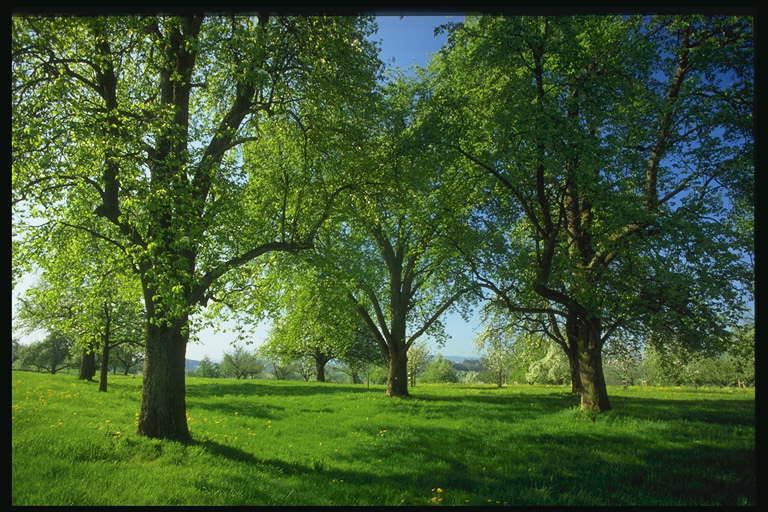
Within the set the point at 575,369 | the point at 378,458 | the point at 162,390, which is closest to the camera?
the point at 378,458

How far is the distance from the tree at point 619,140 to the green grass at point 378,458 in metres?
3.33

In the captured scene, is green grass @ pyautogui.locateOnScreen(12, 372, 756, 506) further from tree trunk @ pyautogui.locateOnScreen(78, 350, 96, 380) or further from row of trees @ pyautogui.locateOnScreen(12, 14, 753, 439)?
tree trunk @ pyautogui.locateOnScreen(78, 350, 96, 380)

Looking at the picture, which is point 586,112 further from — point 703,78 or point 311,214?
point 311,214

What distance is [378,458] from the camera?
29.2ft

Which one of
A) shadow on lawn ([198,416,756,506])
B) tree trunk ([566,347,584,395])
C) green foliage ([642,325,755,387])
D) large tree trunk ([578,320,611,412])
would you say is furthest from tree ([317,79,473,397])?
green foliage ([642,325,755,387])

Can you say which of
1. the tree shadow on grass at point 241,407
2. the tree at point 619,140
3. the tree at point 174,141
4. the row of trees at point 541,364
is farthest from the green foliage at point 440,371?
the tree at point 174,141

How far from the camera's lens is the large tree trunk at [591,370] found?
1421 centimetres

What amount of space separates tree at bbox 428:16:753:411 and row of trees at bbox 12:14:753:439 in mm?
68

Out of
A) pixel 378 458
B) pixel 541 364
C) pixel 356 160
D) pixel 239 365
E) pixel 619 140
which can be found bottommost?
pixel 239 365

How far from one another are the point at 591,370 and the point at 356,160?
1106cm

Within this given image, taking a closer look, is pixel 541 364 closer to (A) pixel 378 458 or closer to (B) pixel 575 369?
(B) pixel 575 369

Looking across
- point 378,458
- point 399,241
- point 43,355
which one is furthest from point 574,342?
point 43,355

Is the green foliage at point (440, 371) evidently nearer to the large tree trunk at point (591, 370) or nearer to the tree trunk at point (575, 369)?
the tree trunk at point (575, 369)

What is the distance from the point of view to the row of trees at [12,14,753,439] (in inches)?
317
